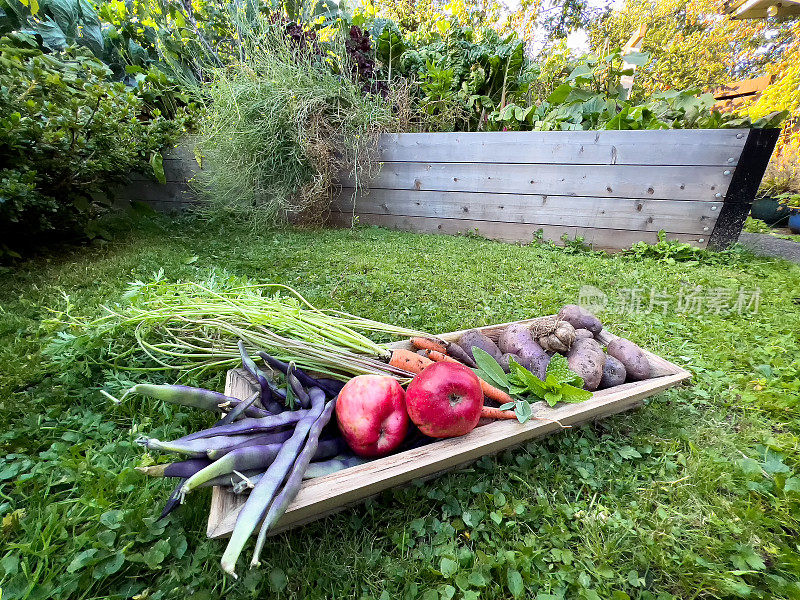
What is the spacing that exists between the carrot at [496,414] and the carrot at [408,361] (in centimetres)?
25

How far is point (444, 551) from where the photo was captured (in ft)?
3.10

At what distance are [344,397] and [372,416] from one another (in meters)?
0.11

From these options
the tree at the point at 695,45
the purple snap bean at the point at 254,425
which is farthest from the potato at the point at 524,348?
the tree at the point at 695,45

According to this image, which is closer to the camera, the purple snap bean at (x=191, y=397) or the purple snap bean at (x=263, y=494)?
the purple snap bean at (x=263, y=494)

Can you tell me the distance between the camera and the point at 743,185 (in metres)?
2.79

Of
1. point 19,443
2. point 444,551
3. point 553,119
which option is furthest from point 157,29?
point 444,551

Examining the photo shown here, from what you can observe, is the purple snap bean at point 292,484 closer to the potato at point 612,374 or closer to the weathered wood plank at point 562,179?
the potato at point 612,374

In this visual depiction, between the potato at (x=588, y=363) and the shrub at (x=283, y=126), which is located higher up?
the shrub at (x=283, y=126)

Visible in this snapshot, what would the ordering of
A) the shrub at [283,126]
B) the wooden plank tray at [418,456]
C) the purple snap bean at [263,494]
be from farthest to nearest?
the shrub at [283,126] → the wooden plank tray at [418,456] → the purple snap bean at [263,494]

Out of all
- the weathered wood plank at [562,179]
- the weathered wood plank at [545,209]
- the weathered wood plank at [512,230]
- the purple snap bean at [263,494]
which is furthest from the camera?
the weathered wood plank at [512,230]

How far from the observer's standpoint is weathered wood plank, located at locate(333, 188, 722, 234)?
3.04 metres

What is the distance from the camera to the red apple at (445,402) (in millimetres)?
988

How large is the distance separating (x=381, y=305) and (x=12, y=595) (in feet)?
5.52

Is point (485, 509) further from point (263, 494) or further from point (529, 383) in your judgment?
point (263, 494)
